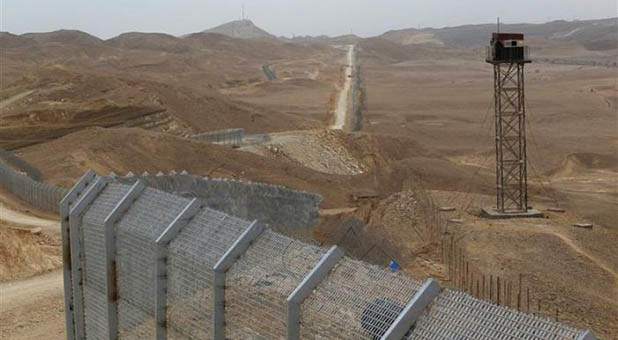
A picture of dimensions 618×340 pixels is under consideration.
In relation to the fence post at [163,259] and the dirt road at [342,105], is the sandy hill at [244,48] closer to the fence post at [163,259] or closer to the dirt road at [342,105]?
the dirt road at [342,105]

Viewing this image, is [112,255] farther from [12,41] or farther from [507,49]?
[12,41]

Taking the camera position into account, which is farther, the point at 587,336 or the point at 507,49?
the point at 507,49

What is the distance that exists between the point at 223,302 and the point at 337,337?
56.0 inches

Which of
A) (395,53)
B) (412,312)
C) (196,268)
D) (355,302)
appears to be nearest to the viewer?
(412,312)

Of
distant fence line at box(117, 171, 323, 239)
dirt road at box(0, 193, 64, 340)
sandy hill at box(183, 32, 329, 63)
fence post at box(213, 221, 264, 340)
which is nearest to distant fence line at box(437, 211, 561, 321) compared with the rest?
distant fence line at box(117, 171, 323, 239)

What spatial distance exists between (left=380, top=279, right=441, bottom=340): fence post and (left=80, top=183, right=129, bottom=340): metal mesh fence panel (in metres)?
4.24

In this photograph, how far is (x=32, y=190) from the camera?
23984 mm

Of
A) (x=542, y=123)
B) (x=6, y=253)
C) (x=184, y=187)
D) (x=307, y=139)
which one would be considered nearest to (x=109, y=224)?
(x=184, y=187)

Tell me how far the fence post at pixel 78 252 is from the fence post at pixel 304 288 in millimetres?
3870

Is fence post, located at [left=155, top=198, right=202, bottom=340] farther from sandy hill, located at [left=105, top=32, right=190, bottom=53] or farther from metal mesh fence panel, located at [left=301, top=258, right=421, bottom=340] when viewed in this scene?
sandy hill, located at [left=105, top=32, right=190, bottom=53]

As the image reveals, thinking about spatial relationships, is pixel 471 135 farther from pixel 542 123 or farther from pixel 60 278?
pixel 60 278

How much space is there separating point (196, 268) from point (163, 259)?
22.3 inches

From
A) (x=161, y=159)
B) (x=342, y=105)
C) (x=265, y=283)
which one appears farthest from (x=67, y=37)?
(x=265, y=283)

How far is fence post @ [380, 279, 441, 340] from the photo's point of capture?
457 centimetres
